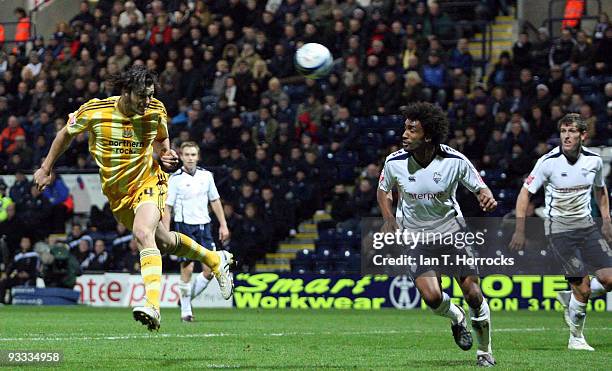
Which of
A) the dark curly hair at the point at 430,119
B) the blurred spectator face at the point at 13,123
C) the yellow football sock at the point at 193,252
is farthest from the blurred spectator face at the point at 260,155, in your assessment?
the dark curly hair at the point at 430,119

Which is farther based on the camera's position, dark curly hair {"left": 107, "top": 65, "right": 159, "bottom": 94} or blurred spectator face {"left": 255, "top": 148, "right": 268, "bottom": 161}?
blurred spectator face {"left": 255, "top": 148, "right": 268, "bottom": 161}

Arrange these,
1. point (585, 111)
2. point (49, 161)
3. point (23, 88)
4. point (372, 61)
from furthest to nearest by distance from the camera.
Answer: point (23, 88) → point (372, 61) → point (585, 111) → point (49, 161)

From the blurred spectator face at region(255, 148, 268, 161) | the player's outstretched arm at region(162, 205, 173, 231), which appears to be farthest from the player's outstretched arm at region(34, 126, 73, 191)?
the blurred spectator face at region(255, 148, 268, 161)

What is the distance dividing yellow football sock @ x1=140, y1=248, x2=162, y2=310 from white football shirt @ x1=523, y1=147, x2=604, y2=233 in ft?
15.3

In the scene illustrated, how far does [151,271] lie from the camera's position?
1049 centimetres

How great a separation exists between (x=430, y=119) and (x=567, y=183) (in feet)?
12.0

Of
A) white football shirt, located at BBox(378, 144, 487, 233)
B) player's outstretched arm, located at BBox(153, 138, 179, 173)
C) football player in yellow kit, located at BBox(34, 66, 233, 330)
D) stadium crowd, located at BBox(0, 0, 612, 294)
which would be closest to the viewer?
white football shirt, located at BBox(378, 144, 487, 233)

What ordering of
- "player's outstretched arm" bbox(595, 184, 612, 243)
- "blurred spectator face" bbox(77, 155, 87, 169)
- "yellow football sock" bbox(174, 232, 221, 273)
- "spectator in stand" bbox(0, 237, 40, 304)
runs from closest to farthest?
"yellow football sock" bbox(174, 232, 221, 273) → "player's outstretched arm" bbox(595, 184, 612, 243) → "spectator in stand" bbox(0, 237, 40, 304) → "blurred spectator face" bbox(77, 155, 87, 169)

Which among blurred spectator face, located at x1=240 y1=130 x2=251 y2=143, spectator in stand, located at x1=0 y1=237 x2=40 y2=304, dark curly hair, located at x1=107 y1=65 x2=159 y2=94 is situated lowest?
spectator in stand, located at x1=0 y1=237 x2=40 y2=304

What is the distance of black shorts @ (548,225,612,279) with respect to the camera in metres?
13.1

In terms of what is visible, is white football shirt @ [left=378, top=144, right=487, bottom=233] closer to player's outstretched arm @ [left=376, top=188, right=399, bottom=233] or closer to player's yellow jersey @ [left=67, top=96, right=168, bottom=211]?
player's outstretched arm @ [left=376, top=188, right=399, bottom=233]

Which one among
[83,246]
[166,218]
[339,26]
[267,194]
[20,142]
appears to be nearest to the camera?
[166,218]

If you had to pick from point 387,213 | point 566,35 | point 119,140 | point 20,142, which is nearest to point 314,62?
point 566,35

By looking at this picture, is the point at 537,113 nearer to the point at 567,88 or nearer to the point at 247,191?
the point at 567,88
